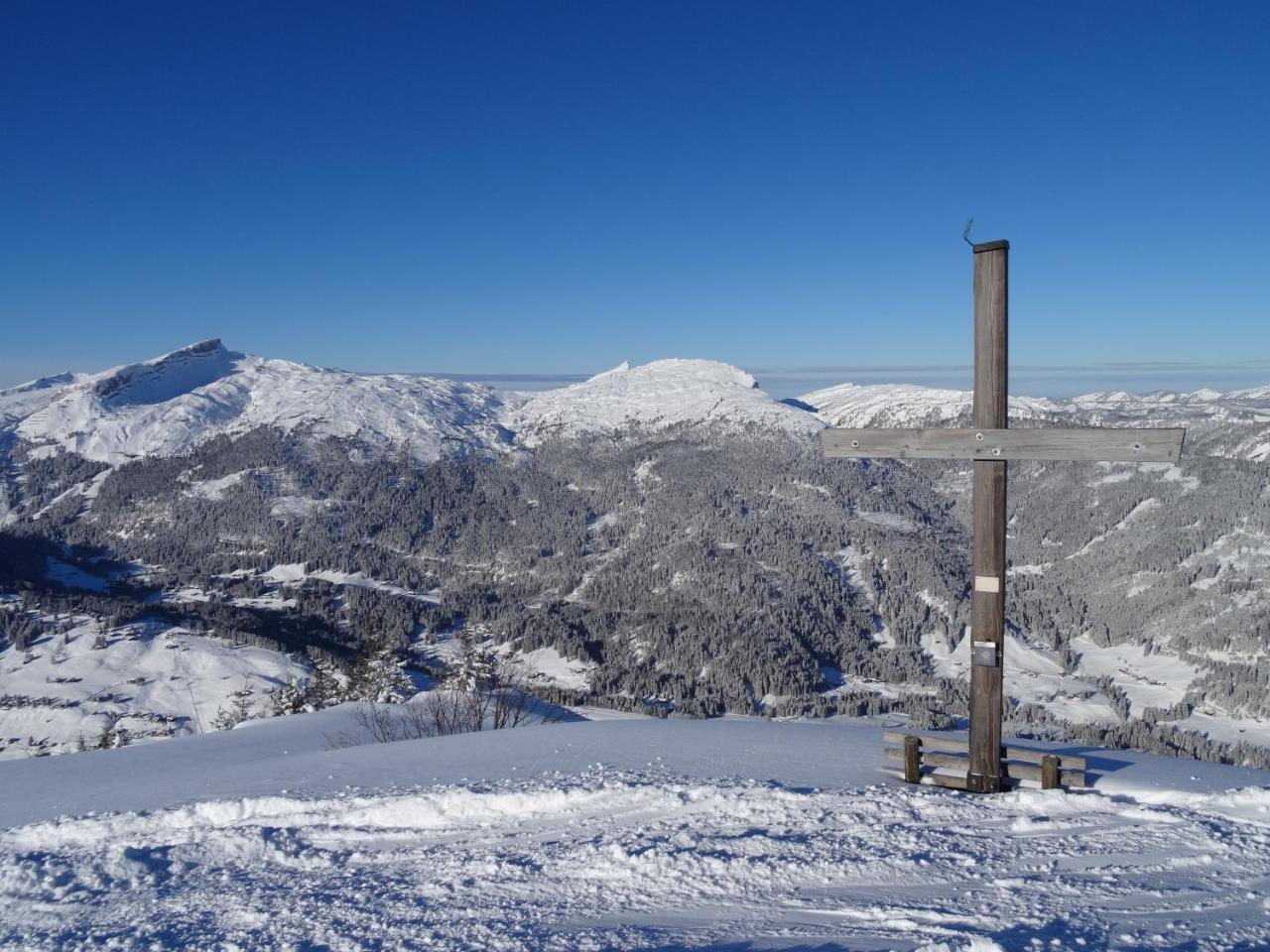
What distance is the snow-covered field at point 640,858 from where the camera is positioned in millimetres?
5707

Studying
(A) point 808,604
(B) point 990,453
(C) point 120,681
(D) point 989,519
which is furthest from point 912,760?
(A) point 808,604

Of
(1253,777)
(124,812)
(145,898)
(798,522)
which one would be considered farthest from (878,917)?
(798,522)

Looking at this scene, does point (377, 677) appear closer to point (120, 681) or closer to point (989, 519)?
point (989, 519)

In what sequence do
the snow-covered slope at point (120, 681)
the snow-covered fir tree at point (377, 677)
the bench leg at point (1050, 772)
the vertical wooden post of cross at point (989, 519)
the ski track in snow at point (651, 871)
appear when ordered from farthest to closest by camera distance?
the snow-covered slope at point (120, 681), the snow-covered fir tree at point (377, 677), the vertical wooden post of cross at point (989, 519), the bench leg at point (1050, 772), the ski track in snow at point (651, 871)

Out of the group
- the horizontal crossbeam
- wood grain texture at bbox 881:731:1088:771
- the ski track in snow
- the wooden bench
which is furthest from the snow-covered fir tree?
the horizontal crossbeam

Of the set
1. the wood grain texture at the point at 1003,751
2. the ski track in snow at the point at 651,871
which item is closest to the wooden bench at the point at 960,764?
the wood grain texture at the point at 1003,751

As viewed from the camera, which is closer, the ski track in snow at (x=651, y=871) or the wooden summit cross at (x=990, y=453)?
the ski track in snow at (x=651, y=871)

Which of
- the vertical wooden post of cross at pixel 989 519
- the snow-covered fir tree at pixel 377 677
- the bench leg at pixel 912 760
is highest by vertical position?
the vertical wooden post of cross at pixel 989 519

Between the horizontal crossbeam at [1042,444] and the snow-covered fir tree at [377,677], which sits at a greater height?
the horizontal crossbeam at [1042,444]

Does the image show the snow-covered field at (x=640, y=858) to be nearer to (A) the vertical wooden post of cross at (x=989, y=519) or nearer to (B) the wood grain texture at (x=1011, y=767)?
(B) the wood grain texture at (x=1011, y=767)

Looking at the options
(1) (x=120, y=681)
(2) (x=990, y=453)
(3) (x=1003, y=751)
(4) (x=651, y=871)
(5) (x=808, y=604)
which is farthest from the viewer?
(5) (x=808, y=604)

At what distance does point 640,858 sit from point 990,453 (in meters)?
5.76

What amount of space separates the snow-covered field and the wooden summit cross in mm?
874

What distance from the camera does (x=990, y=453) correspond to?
8.71 m
